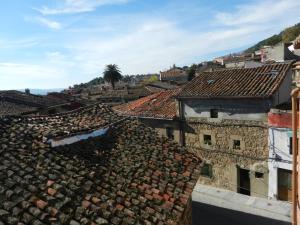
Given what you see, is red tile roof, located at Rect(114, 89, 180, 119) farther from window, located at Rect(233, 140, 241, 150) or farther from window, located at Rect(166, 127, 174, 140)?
window, located at Rect(233, 140, 241, 150)

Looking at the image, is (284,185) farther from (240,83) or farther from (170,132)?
(170,132)

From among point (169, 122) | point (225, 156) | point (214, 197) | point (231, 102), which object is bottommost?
point (214, 197)

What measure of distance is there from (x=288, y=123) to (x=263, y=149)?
2522 millimetres

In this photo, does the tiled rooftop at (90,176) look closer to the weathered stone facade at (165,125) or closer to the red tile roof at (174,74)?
the weathered stone facade at (165,125)

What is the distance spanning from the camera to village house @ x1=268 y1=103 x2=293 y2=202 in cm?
1898

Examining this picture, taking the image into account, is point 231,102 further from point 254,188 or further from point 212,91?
point 254,188

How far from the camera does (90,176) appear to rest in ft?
26.1

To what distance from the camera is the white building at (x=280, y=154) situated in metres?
19.0

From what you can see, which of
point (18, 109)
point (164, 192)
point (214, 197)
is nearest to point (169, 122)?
point (214, 197)

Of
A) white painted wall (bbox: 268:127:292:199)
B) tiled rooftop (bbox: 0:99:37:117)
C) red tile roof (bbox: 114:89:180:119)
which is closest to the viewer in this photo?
white painted wall (bbox: 268:127:292:199)

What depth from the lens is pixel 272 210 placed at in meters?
19.3

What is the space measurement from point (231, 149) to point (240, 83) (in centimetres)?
450

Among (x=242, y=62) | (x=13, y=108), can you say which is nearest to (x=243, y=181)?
(x=13, y=108)

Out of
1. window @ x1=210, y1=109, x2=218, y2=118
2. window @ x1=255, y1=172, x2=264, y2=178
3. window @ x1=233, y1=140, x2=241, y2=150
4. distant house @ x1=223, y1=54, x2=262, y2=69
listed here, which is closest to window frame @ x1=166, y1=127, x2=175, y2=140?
window @ x1=210, y1=109, x2=218, y2=118
